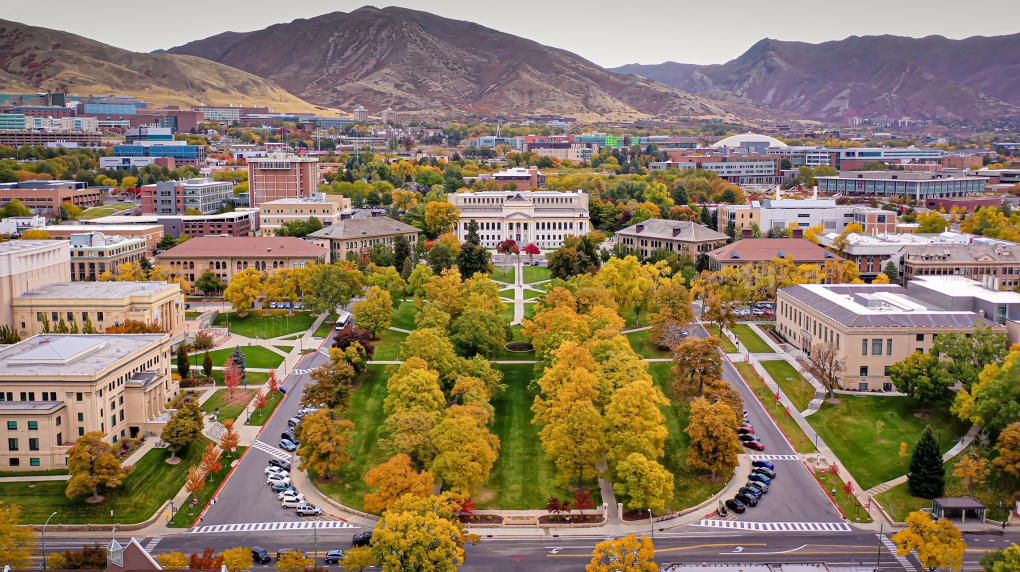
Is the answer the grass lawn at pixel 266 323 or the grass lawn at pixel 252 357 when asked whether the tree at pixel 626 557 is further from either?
the grass lawn at pixel 266 323

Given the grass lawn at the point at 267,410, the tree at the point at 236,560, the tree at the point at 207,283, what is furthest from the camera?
the tree at the point at 207,283

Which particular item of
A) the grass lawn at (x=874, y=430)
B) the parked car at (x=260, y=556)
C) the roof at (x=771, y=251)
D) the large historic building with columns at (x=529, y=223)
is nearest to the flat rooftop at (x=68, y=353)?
the parked car at (x=260, y=556)

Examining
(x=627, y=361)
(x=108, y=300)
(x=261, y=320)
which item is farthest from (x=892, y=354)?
(x=108, y=300)

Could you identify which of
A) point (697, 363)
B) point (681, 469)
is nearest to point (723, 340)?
point (697, 363)

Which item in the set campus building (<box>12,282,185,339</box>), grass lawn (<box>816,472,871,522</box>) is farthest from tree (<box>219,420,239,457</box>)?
grass lawn (<box>816,472,871,522</box>)

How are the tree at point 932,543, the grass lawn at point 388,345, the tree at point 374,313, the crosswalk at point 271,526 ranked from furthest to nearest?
the tree at point 374,313
the grass lawn at point 388,345
the crosswalk at point 271,526
the tree at point 932,543

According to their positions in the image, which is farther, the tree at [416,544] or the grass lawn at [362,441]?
the grass lawn at [362,441]

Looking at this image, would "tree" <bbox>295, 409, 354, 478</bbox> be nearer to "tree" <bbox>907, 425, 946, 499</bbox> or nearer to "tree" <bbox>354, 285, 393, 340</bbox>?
"tree" <bbox>354, 285, 393, 340</bbox>
